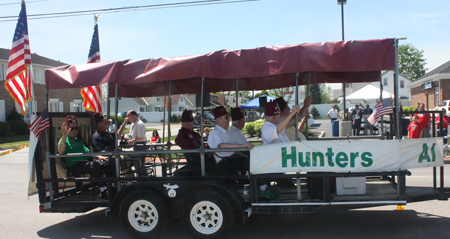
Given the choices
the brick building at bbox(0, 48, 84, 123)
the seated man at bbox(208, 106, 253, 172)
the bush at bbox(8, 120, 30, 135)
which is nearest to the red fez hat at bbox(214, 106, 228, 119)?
the seated man at bbox(208, 106, 253, 172)

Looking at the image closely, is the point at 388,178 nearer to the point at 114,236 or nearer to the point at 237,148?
the point at 237,148

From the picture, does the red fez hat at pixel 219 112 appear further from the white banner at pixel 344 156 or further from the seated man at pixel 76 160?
the seated man at pixel 76 160

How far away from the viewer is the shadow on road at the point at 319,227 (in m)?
4.96

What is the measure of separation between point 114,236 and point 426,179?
7.48 metres

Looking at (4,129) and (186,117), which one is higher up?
(186,117)

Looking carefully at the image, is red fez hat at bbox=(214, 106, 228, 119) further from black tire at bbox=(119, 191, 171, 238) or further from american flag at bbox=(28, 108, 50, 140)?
american flag at bbox=(28, 108, 50, 140)

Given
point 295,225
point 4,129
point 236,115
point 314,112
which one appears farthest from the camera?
point 314,112

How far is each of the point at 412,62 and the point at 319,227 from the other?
8317 centimetres

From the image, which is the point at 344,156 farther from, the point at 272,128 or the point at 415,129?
the point at 415,129

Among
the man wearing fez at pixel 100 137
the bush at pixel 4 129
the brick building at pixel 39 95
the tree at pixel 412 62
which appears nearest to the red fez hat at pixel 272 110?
the man wearing fez at pixel 100 137

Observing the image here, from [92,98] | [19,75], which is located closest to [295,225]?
[19,75]

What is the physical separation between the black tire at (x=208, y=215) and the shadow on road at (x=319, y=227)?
0.47 metres

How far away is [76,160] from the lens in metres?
5.72

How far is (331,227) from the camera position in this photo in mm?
5285
